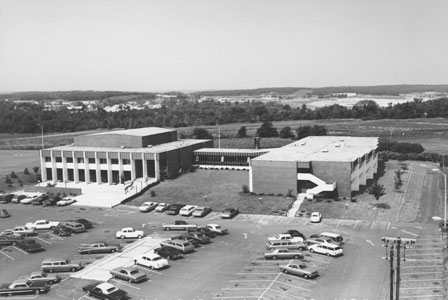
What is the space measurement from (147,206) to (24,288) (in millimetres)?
22176

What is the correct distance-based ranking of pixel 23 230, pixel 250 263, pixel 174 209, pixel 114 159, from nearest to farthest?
pixel 250 263 → pixel 23 230 → pixel 174 209 → pixel 114 159

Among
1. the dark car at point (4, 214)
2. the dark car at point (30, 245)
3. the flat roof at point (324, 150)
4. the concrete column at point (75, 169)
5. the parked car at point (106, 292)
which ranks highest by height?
the flat roof at point (324, 150)

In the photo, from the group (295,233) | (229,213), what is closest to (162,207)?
(229,213)

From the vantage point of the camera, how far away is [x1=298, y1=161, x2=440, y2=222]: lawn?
152 ft

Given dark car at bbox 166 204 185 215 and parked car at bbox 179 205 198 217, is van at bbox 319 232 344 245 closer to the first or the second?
parked car at bbox 179 205 198 217

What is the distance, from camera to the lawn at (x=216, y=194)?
50625 millimetres

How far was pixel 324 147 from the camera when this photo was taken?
6544cm

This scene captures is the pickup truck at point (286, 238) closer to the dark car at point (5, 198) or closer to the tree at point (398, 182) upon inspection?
the tree at point (398, 182)

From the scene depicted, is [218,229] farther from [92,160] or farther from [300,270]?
[92,160]

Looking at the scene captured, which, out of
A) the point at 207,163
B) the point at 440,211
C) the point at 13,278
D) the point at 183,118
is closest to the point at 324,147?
the point at 207,163

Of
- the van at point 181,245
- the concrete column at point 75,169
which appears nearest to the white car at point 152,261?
the van at point 181,245

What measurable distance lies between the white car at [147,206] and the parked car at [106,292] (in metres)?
21.5

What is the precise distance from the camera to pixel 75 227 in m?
43.0

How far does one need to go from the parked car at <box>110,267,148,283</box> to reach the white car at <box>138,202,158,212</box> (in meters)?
18.6
